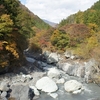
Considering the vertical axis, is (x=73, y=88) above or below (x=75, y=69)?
below

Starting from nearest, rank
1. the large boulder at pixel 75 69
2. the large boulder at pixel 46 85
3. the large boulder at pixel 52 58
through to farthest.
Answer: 1. the large boulder at pixel 46 85
2. the large boulder at pixel 75 69
3. the large boulder at pixel 52 58

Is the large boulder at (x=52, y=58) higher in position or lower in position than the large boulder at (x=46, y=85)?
higher

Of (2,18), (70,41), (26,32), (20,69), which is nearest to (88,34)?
(70,41)

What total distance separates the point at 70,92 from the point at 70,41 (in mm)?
22465

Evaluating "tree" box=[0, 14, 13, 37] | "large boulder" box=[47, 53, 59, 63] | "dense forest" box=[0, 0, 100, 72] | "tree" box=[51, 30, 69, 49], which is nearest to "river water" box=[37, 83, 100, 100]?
"dense forest" box=[0, 0, 100, 72]

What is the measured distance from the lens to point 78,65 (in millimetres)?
30750

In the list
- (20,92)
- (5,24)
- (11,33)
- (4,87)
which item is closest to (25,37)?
(11,33)

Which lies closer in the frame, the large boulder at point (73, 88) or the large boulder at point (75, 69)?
the large boulder at point (73, 88)

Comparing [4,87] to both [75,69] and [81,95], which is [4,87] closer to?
[81,95]

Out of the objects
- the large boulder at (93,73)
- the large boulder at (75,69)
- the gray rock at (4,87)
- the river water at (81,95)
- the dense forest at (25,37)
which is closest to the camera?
the gray rock at (4,87)

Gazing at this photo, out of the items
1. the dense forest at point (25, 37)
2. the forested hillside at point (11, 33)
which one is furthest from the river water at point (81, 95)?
the forested hillside at point (11, 33)

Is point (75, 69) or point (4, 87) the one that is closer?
point (4, 87)

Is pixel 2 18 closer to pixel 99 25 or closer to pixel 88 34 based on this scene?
pixel 88 34

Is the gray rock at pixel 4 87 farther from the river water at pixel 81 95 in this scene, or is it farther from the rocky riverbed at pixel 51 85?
the river water at pixel 81 95
